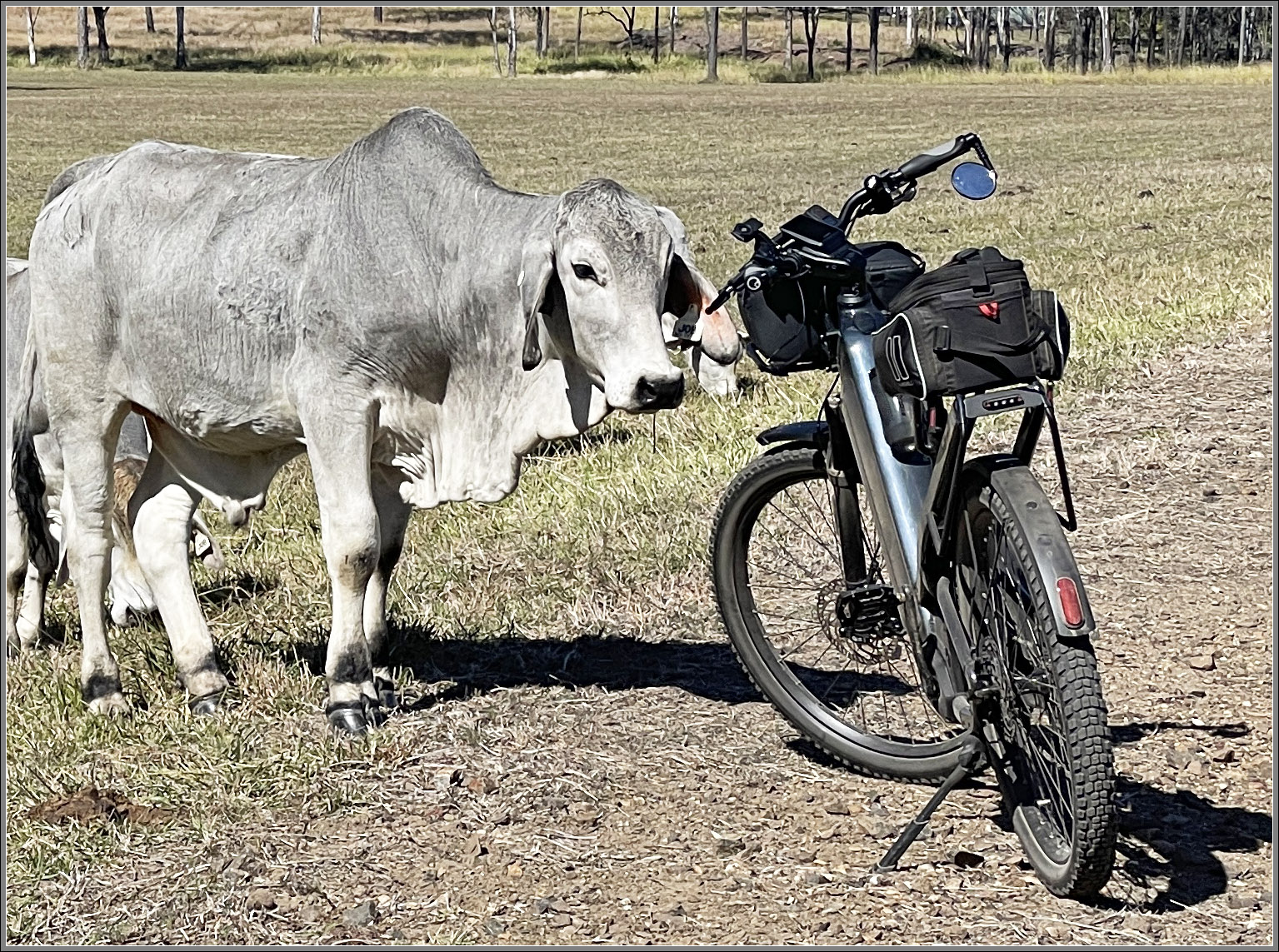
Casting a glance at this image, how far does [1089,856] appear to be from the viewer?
3807 millimetres

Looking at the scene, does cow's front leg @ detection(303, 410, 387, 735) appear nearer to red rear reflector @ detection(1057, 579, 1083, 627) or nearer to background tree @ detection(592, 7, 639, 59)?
red rear reflector @ detection(1057, 579, 1083, 627)

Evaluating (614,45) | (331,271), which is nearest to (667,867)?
(331,271)

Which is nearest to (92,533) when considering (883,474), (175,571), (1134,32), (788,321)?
(175,571)

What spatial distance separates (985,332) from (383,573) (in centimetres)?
257

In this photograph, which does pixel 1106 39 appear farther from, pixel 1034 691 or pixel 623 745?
pixel 1034 691

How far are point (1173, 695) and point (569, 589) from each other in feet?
7.46

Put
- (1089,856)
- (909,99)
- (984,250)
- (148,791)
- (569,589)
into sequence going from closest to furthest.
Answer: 1. (1089,856)
2. (984,250)
3. (148,791)
4. (569,589)
5. (909,99)

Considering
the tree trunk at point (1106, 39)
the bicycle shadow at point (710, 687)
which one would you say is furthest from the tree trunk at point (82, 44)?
the bicycle shadow at point (710, 687)

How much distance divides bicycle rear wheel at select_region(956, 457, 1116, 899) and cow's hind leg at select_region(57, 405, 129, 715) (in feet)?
9.84

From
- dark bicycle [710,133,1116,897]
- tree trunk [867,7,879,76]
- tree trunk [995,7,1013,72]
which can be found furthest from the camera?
tree trunk [995,7,1013,72]

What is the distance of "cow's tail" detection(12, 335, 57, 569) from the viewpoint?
6.48 metres

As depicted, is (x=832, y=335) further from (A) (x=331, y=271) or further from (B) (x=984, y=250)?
(A) (x=331, y=271)

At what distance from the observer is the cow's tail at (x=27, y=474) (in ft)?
21.2

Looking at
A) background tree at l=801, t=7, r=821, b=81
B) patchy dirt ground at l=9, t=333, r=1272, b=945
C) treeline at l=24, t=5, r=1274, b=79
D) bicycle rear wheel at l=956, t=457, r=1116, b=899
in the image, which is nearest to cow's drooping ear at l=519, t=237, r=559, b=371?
patchy dirt ground at l=9, t=333, r=1272, b=945
